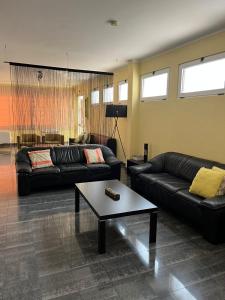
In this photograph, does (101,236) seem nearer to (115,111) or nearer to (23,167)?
(23,167)

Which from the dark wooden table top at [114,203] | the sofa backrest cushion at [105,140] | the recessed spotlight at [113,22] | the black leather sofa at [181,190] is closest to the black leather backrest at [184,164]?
the black leather sofa at [181,190]

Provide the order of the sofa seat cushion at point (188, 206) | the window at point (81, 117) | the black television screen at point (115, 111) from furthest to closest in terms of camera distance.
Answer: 1. the window at point (81, 117)
2. the black television screen at point (115, 111)
3. the sofa seat cushion at point (188, 206)

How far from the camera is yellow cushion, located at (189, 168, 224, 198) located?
2852mm

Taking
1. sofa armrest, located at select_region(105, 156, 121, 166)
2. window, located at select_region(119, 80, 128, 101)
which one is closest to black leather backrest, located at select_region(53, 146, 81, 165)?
sofa armrest, located at select_region(105, 156, 121, 166)

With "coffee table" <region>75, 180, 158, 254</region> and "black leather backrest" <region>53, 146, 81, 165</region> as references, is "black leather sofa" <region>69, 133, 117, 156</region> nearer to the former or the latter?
"black leather backrest" <region>53, 146, 81, 165</region>

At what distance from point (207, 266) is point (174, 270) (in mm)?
348

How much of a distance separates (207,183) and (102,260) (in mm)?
1639

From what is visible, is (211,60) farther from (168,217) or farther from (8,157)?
(8,157)

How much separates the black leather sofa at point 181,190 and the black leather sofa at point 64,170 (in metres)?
0.71

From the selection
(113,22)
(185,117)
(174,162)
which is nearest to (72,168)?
(174,162)

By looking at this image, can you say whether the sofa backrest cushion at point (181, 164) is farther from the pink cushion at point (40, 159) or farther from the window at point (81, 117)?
the window at point (81, 117)

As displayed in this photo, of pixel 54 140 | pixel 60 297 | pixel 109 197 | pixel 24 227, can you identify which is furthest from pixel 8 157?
pixel 60 297

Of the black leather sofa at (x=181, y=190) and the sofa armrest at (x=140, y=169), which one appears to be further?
the sofa armrest at (x=140, y=169)

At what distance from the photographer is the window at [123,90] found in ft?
20.3
